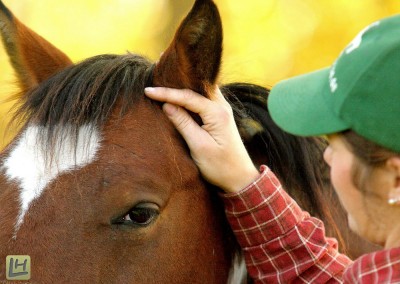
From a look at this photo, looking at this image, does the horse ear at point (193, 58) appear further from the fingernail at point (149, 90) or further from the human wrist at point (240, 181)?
the human wrist at point (240, 181)

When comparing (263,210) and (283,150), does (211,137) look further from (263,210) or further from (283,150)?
(283,150)

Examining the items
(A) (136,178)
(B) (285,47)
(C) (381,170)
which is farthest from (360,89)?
(B) (285,47)

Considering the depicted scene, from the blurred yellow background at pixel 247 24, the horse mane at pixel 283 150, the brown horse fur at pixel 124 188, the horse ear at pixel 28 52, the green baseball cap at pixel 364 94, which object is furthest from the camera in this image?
the blurred yellow background at pixel 247 24

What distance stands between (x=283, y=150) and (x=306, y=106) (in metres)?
0.97

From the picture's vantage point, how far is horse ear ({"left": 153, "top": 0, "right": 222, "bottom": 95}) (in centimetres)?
252

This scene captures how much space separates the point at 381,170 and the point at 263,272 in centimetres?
89

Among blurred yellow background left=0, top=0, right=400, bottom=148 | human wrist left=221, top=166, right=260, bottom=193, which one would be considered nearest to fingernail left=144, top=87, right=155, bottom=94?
human wrist left=221, top=166, right=260, bottom=193

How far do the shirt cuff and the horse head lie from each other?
0.12m

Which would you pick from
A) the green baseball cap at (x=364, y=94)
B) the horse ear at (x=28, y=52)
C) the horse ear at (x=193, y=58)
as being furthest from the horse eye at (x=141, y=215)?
the horse ear at (x=28, y=52)

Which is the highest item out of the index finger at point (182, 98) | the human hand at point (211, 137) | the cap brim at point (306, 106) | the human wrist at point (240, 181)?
the cap brim at point (306, 106)

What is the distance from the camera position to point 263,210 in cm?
252

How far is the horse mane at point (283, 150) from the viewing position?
2.88 meters

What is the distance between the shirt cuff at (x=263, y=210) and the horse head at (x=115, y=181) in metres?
0.12

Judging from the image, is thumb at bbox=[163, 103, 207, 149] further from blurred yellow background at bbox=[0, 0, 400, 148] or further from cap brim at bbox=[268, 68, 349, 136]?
blurred yellow background at bbox=[0, 0, 400, 148]
